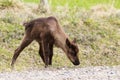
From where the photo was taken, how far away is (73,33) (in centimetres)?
1975

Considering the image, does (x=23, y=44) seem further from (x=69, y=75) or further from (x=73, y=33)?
(x=73, y=33)

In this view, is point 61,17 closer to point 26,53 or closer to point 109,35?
point 109,35

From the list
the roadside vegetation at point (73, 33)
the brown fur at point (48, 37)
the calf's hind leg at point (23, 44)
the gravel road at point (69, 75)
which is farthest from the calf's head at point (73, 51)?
the gravel road at point (69, 75)

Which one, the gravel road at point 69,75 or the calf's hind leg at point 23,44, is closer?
the gravel road at point 69,75

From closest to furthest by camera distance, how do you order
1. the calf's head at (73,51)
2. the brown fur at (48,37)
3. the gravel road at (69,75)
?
the gravel road at (69,75) < the brown fur at (48,37) < the calf's head at (73,51)

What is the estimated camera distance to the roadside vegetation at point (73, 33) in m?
17.4

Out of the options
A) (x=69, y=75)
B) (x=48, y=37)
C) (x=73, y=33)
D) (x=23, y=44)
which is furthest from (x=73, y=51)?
(x=73, y=33)

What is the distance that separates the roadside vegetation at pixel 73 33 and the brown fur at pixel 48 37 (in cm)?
103

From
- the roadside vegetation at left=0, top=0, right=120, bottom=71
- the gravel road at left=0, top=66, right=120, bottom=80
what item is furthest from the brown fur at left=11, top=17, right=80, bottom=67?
the gravel road at left=0, top=66, right=120, bottom=80

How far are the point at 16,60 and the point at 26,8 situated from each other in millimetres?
5146

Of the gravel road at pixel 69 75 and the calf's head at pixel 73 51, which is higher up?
the gravel road at pixel 69 75

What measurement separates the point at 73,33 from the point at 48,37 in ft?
15.1

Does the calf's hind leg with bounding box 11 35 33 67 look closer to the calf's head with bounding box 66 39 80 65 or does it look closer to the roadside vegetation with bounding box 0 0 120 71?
the roadside vegetation with bounding box 0 0 120 71

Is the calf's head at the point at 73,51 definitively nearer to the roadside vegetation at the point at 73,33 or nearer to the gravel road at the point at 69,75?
the roadside vegetation at the point at 73,33
